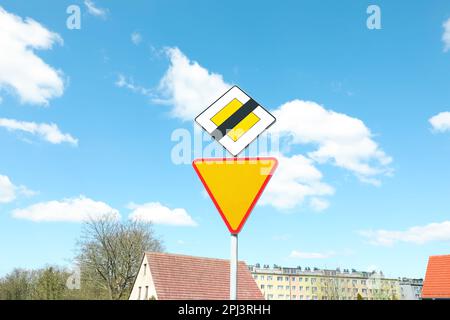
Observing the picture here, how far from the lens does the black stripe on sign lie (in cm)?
361

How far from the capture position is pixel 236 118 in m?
3.62

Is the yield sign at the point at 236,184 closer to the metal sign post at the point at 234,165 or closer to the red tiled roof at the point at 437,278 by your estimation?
the metal sign post at the point at 234,165

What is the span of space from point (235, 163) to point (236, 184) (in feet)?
Answer: 0.55

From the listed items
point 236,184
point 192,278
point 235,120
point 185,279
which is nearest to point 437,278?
point 192,278

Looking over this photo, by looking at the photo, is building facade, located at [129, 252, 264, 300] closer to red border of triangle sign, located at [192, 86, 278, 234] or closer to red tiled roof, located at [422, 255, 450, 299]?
red tiled roof, located at [422, 255, 450, 299]

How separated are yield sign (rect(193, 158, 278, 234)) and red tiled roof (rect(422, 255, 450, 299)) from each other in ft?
176

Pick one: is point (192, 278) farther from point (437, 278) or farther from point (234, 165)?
point (234, 165)

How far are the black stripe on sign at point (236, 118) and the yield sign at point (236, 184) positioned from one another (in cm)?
31

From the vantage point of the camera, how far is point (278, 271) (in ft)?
535

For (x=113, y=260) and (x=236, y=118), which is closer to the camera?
(x=236, y=118)

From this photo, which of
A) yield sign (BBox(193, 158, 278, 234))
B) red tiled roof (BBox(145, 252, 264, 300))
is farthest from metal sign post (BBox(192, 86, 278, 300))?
red tiled roof (BBox(145, 252, 264, 300))

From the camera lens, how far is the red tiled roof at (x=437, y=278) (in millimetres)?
49987
